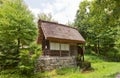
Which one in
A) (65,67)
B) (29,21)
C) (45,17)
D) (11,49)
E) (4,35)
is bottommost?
(65,67)

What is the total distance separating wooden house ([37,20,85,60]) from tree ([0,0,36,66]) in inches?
162

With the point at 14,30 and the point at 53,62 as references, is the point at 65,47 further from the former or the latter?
the point at 14,30

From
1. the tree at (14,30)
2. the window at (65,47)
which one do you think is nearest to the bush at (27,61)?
the tree at (14,30)

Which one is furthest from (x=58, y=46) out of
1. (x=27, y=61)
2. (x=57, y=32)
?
(x=27, y=61)

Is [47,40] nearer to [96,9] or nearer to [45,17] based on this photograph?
→ [96,9]

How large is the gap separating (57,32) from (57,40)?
1238mm

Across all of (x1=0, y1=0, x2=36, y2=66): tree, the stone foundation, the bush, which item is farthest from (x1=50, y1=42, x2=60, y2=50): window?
the bush

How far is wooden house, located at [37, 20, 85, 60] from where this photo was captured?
2295 cm

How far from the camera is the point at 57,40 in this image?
23.7 m

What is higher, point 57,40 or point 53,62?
point 57,40

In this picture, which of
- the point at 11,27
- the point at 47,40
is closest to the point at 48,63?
the point at 47,40

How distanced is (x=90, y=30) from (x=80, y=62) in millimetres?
15334

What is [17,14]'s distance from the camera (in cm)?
1747

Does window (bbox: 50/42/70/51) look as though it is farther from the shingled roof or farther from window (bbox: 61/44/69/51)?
the shingled roof
